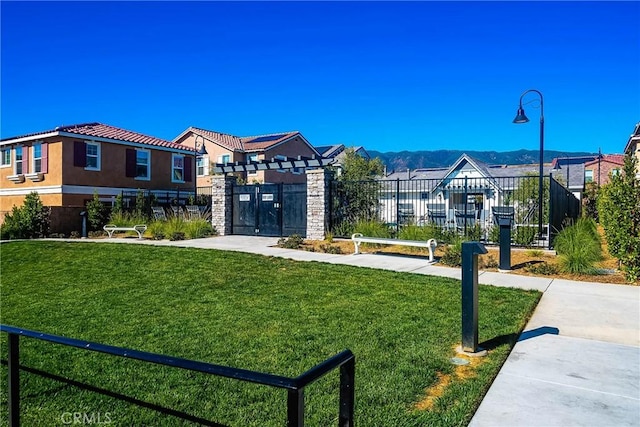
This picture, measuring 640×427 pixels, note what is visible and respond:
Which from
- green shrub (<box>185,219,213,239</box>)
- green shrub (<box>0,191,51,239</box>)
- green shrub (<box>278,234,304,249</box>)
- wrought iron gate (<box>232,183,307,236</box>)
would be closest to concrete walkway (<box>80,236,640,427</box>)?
green shrub (<box>278,234,304,249</box>)

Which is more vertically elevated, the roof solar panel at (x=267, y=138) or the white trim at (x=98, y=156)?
the roof solar panel at (x=267, y=138)

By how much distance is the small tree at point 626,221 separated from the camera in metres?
8.07

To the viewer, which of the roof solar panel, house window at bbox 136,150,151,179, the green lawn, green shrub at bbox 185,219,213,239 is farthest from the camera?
the roof solar panel

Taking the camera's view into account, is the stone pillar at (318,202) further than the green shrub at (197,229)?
No

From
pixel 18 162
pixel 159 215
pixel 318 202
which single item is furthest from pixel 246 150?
pixel 318 202

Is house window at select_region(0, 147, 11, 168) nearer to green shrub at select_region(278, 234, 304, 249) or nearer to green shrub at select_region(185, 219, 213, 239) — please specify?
green shrub at select_region(185, 219, 213, 239)

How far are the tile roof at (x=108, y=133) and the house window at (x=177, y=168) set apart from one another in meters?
0.65

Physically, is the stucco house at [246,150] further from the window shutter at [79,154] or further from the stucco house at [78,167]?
the window shutter at [79,154]

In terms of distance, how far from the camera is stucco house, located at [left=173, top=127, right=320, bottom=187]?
32.9 meters

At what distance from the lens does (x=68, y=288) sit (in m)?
8.10

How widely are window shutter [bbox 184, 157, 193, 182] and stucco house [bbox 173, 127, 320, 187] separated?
3008 mm

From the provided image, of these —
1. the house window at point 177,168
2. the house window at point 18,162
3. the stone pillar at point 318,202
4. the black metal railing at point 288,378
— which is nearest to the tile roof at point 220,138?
the house window at point 177,168

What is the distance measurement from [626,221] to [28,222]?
2055 centimetres

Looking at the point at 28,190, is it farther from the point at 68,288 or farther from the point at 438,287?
the point at 438,287
